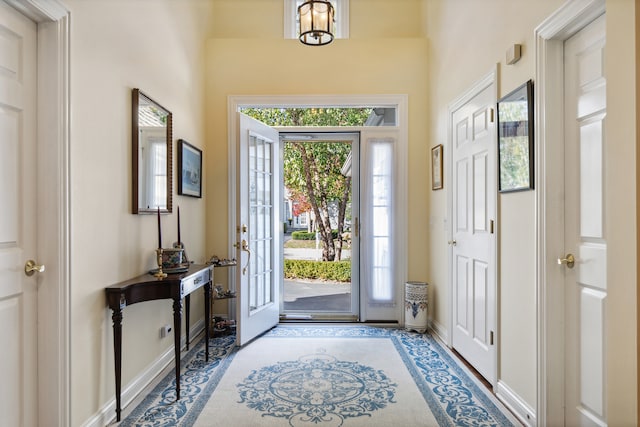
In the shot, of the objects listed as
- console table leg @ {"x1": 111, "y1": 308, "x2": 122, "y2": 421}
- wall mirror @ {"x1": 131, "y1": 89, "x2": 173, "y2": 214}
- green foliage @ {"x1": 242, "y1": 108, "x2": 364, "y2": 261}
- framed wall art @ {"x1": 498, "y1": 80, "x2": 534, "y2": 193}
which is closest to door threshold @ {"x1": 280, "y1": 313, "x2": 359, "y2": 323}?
wall mirror @ {"x1": 131, "y1": 89, "x2": 173, "y2": 214}

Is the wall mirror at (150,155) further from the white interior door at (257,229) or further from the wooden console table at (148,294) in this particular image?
the white interior door at (257,229)

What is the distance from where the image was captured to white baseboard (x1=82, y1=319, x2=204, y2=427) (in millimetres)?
2236

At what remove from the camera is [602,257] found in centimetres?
187

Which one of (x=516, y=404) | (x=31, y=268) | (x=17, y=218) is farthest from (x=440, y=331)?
(x=17, y=218)

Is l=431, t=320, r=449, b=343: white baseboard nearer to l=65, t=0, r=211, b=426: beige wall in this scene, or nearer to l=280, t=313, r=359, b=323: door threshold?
l=280, t=313, r=359, b=323: door threshold

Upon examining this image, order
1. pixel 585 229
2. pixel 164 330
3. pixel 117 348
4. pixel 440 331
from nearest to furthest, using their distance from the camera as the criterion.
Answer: pixel 585 229 < pixel 117 348 < pixel 164 330 < pixel 440 331

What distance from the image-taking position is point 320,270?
8695 millimetres

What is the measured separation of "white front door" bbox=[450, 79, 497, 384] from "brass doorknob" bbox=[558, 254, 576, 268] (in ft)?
2.11

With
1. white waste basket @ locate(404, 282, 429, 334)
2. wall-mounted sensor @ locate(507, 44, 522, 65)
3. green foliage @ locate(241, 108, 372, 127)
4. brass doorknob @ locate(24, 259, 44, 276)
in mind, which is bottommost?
white waste basket @ locate(404, 282, 429, 334)

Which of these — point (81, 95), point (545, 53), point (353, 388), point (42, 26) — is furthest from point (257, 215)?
point (545, 53)

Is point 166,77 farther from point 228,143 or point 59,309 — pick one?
point 59,309

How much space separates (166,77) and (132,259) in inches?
58.8

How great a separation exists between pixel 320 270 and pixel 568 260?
6.78 metres

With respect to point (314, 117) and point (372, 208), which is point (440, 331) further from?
point (314, 117)
